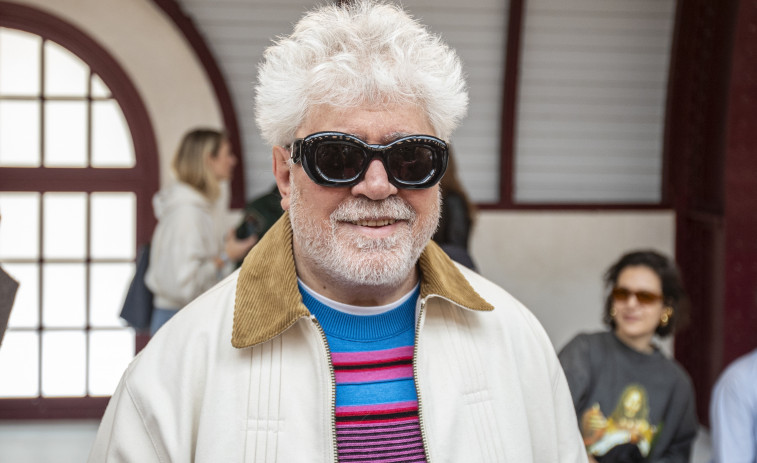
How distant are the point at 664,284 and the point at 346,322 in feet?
7.59

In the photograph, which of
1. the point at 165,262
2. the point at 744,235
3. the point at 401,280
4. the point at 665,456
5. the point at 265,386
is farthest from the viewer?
the point at 744,235

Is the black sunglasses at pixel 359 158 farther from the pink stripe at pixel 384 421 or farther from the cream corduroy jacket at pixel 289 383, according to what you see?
the pink stripe at pixel 384 421

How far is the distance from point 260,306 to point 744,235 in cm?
514

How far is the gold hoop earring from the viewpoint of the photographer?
387 cm

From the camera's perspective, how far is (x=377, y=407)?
6.03 ft

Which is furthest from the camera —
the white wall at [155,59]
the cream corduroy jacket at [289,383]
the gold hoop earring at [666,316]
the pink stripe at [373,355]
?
the white wall at [155,59]

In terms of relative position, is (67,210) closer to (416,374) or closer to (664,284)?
(664,284)

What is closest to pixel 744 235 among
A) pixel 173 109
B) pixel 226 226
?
pixel 226 226

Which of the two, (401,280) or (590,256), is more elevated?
(401,280)

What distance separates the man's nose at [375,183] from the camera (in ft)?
5.87

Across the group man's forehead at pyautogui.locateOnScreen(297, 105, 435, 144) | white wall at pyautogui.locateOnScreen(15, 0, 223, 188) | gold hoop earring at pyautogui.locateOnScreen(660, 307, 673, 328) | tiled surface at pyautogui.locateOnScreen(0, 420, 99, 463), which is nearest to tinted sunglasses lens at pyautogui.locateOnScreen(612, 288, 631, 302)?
gold hoop earring at pyautogui.locateOnScreen(660, 307, 673, 328)

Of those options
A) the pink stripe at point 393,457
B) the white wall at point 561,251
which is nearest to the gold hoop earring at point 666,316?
the pink stripe at point 393,457

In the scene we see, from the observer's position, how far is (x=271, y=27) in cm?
672

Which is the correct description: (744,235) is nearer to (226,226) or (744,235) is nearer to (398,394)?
(226,226)
